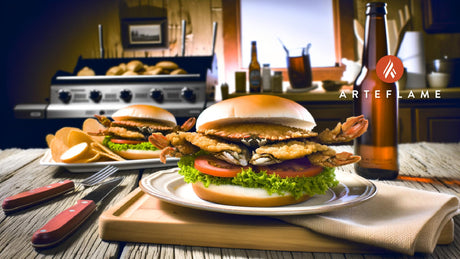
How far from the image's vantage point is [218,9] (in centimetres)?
371

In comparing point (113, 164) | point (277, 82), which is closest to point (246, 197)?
point (113, 164)

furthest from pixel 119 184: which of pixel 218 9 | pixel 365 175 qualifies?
pixel 218 9

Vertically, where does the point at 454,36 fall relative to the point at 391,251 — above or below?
above

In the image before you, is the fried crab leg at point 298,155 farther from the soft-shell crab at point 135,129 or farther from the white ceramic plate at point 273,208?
the soft-shell crab at point 135,129

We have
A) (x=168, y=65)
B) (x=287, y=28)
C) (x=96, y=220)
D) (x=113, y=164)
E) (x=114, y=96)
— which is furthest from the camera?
(x=287, y=28)

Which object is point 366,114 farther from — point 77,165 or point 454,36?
point 454,36

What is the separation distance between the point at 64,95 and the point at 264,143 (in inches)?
106

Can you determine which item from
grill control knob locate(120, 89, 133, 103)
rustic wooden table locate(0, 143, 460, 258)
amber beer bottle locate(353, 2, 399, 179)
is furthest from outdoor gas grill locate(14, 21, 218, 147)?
amber beer bottle locate(353, 2, 399, 179)

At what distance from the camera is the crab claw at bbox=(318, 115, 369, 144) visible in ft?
2.41

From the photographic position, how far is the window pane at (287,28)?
3.72 m

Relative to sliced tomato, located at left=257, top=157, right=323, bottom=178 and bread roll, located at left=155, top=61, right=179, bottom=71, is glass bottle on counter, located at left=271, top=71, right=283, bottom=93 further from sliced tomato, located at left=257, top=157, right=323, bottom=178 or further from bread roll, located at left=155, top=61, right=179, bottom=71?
sliced tomato, located at left=257, top=157, right=323, bottom=178

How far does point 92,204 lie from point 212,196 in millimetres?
242

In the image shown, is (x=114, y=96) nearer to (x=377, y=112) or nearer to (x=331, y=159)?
(x=377, y=112)

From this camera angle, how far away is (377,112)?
1.01 meters
